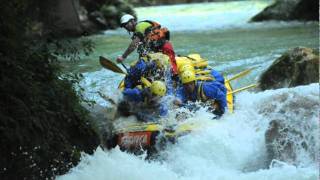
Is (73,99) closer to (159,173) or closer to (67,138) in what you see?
(67,138)

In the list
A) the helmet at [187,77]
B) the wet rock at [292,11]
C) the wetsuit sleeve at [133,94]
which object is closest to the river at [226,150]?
the wetsuit sleeve at [133,94]

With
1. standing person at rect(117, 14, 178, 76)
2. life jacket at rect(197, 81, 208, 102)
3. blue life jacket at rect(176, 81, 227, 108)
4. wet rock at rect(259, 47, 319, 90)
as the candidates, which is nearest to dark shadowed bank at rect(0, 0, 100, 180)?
blue life jacket at rect(176, 81, 227, 108)

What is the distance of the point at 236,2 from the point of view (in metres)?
38.0

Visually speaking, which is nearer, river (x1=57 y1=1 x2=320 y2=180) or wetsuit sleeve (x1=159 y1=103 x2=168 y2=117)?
river (x1=57 y1=1 x2=320 y2=180)

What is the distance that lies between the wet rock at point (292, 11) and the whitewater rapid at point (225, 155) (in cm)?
1630

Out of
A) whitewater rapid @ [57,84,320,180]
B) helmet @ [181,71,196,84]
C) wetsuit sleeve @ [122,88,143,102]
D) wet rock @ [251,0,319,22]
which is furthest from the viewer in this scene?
wet rock @ [251,0,319,22]

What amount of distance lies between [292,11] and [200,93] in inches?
693

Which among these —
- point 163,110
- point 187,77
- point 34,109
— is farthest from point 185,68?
point 34,109

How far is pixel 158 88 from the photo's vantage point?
7250 millimetres

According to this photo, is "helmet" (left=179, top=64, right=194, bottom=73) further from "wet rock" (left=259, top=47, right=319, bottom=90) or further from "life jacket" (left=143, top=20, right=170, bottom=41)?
"wet rock" (left=259, top=47, right=319, bottom=90)

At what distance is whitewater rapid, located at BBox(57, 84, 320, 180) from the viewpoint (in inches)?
227

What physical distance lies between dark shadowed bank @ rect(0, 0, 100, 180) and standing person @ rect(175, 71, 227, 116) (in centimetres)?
200

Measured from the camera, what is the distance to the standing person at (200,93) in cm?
759

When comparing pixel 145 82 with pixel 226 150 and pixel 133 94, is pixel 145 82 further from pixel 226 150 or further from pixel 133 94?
pixel 226 150
